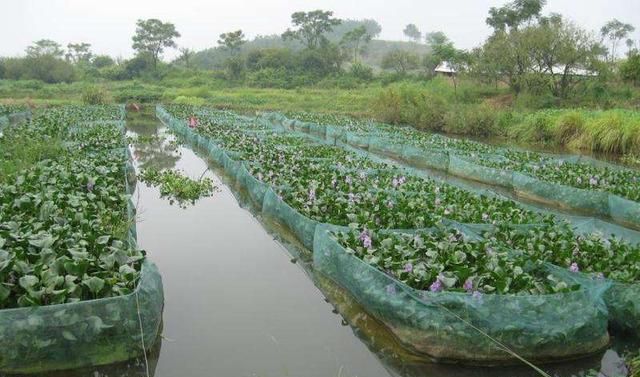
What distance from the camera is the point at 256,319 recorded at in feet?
21.1

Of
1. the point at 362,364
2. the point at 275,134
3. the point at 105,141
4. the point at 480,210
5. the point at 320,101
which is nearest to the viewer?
the point at 362,364

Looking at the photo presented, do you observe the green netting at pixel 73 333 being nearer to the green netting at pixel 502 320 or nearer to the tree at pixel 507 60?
the green netting at pixel 502 320

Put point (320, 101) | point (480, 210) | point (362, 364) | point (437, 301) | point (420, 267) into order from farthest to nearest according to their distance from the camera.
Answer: point (320, 101) < point (480, 210) < point (420, 267) < point (362, 364) < point (437, 301)

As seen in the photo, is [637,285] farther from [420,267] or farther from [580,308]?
[420,267]

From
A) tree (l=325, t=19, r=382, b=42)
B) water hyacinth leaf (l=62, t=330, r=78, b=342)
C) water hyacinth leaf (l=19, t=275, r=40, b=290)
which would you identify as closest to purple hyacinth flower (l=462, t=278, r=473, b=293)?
water hyacinth leaf (l=62, t=330, r=78, b=342)

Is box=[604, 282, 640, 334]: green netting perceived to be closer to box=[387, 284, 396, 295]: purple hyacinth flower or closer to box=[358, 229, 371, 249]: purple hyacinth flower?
box=[387, 284, 396, 295]: purple hyacinth flower

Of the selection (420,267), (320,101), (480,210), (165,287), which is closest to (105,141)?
(165,287)

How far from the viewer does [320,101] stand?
42969 millimetres

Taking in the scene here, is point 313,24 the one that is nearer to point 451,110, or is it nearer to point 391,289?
point 451,110

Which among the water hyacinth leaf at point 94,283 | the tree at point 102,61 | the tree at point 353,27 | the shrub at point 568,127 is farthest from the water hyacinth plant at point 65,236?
the tree at point 353,27

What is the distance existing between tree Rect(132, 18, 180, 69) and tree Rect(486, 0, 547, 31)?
42843 millimetres

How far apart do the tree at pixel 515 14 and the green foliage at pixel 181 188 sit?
38.3 meters

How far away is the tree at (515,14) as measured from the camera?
4522 centimetres

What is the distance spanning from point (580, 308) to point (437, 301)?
1.43m
